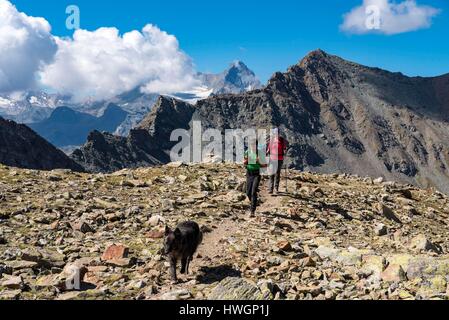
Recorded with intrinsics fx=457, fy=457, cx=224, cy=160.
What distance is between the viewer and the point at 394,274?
39.3 feet

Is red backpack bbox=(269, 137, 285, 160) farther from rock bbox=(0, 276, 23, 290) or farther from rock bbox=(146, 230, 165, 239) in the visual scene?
rock bbox=(0, 276, 23, 290)

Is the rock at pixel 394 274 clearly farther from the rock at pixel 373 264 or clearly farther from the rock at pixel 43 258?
the rock at pixel 43 258

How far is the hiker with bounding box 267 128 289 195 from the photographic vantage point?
25047 mm

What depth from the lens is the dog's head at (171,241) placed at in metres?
12.7

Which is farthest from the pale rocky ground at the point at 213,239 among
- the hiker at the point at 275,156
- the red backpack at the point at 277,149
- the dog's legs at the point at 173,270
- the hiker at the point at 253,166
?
the red backpack at the point at 277,149

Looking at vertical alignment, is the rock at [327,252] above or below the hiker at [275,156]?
below

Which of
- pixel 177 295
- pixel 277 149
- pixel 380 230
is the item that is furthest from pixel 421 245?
pixel 177 295

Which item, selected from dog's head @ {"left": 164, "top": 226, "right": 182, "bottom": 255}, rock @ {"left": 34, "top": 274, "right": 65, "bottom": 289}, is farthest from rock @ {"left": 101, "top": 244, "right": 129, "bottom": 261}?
dog's head @ {"left": 164, "top": 226, "right": 182, "bottom": 255}

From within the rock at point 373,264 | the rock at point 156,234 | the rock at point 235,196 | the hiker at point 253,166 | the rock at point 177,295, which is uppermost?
the hiker at point 253,166

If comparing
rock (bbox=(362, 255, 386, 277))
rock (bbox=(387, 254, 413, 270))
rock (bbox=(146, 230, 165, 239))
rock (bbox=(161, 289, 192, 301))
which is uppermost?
rock (bbox=(146, 230, 165, 239))

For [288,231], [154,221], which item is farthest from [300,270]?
[154,221]

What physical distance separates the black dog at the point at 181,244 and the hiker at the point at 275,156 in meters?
11.4

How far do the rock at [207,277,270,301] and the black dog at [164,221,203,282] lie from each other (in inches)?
72.9
